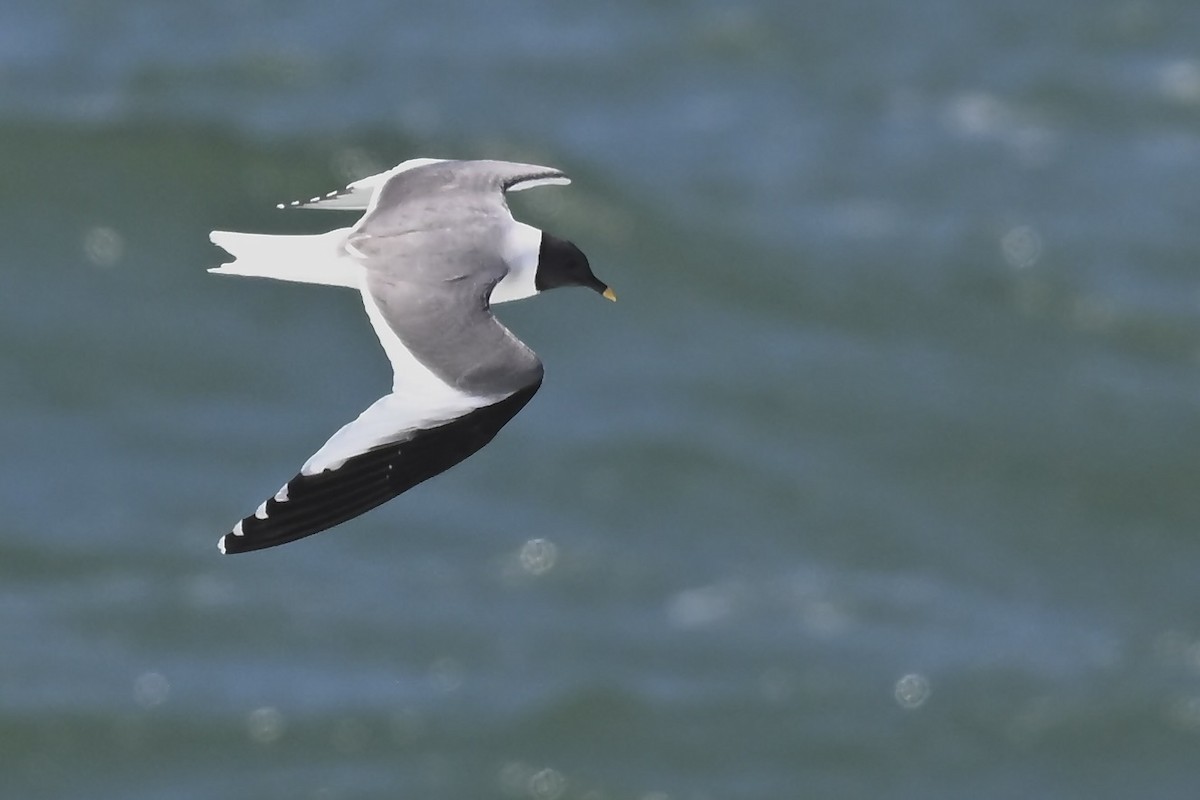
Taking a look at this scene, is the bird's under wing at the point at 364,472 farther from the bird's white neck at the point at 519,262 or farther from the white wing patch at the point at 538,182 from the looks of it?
the white wing patch at the point at 538,182

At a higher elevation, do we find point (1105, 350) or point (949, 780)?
point (1105, 350)

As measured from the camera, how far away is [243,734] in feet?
60.3

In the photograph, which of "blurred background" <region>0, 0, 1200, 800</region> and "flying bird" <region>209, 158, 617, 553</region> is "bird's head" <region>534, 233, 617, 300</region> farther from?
"blurred background" <region>0, 0, 1200, 800</region>

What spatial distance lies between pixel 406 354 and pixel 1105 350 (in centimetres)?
1598

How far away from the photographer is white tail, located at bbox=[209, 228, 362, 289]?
7.79 m

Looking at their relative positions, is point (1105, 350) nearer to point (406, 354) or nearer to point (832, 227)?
point (832, 227)

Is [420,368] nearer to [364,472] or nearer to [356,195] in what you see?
[364,472]

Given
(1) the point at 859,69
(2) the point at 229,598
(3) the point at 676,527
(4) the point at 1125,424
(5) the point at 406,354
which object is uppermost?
(1) the point at 859,69

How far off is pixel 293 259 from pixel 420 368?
2.80ft

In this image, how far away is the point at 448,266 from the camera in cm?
789

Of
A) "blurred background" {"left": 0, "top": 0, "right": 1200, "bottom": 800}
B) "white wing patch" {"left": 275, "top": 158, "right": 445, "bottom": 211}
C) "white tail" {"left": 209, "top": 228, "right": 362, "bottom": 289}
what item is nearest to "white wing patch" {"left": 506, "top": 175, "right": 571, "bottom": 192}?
"white wing patch" {"left": 275, "top": 158, "right": 445, "bottom": 211}

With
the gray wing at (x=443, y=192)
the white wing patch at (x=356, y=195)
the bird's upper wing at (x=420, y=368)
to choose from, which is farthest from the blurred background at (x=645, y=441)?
the bird's upper wing at (x=420, y=368)

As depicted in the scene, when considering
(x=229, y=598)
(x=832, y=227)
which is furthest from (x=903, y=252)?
(x=229, y=598)

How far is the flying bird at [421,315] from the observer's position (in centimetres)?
688
